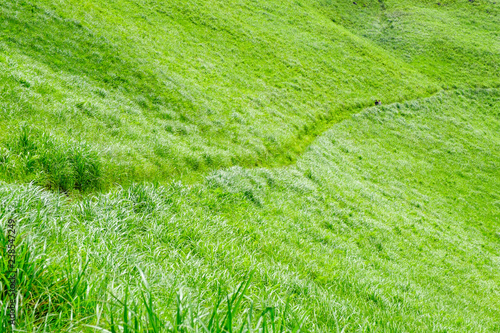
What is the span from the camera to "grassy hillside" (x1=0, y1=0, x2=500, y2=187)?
9.54 m

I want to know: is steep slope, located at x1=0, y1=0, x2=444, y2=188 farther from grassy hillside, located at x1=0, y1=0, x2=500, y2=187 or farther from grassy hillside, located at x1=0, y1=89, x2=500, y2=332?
grassy hillside, located at x1=0, y1=89, x2=500, y2=332

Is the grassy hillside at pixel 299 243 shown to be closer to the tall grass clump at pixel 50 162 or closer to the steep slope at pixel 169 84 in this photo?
the tall grass clump at pixel 50 162

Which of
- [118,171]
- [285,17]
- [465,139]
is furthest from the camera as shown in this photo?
[285,17]

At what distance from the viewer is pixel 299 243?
323 inches

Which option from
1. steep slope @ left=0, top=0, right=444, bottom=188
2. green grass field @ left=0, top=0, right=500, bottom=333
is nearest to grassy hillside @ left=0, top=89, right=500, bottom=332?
green grass field @ left=0, top=0, right=500, bottom=333

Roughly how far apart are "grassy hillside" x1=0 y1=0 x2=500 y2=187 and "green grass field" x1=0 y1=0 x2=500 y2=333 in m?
0.12

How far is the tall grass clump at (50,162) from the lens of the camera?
19.5 ft

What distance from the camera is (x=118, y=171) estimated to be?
7.94m

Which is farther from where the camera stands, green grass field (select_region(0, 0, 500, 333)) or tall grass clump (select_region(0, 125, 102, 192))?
tall grass clump (select_region(0, 125, 102, 192))

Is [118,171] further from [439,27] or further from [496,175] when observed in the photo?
[439,27]

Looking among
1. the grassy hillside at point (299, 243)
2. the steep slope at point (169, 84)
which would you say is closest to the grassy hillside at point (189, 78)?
the steep slope at point (169, 84)

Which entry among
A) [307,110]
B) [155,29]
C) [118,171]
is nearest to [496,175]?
[307,110]

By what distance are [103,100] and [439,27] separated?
68.9 m

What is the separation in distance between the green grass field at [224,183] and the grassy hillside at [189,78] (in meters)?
0.12
